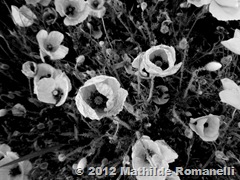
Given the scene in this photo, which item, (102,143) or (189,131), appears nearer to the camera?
(189,131)

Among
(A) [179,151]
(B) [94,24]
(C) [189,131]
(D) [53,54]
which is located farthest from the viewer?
(B) [94,24]

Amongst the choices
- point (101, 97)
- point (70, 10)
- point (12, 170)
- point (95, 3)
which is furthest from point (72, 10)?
point (12, 170)

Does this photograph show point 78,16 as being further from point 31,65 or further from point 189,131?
point 189,131

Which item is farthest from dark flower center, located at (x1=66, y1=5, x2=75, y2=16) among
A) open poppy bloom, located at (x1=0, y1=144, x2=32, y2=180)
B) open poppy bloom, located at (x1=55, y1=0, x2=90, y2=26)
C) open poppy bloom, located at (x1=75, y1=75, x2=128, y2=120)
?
open poppy bloom, located at (x1=0, y1=144, x2=32, y2=180)

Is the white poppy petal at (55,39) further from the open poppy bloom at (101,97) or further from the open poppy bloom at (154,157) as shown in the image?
the open poppy bloom at (154,157)

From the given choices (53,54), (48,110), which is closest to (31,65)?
(53,54)

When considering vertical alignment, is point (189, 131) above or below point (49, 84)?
below

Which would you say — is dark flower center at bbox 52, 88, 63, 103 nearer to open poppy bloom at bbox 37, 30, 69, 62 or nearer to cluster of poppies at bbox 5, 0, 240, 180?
cluster of poppies at bbox 5, 0, 240, 180
